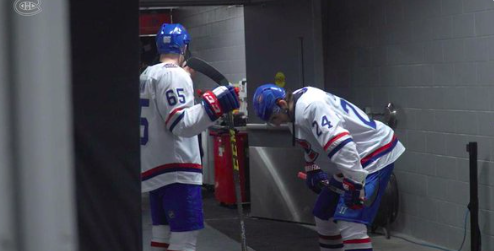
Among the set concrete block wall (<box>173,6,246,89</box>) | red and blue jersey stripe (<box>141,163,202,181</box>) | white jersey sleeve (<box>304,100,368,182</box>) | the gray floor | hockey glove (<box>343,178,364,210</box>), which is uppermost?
concrete block wall (<box>173,6,246,89</box>)

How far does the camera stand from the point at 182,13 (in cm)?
1573

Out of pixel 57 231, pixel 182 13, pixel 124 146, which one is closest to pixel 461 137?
pixel 124 146

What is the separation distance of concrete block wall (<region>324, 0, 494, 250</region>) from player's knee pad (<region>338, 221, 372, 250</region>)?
1650mm

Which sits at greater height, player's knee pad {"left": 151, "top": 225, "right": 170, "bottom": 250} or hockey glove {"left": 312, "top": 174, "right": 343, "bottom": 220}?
hockey glove {"left": 312, "top": 174, "right": 343, "bottom": 220}

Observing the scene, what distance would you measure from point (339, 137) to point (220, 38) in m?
7.80

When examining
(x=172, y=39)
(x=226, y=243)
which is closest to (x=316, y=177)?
(x=172, y=39)

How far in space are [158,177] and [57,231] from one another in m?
4.34

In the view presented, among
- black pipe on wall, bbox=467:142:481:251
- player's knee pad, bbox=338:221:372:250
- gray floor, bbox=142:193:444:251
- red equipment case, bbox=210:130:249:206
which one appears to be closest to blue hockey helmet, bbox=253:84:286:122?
player's knee pad, bbox=338:221:372:250

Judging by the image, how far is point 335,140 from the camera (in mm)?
5957

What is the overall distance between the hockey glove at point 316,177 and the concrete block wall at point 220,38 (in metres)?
5.88

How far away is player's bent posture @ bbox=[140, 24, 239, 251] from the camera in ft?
19.6

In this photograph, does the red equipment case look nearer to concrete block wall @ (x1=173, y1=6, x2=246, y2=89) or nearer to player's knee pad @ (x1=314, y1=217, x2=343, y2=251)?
concrete block wall @ (x1=173, y1=6, x2=246, y2=89)

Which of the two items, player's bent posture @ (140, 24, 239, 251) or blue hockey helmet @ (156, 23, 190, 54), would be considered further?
blue hockey helmet @ (156, 23, 190, 54)

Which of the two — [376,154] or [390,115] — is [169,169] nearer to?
[376,154]
